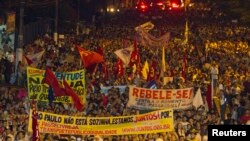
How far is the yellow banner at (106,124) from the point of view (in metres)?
13.4

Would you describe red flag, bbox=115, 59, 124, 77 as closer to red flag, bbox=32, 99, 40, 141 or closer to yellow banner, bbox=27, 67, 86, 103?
yellow banner, bbox=27, 67, 86, 103

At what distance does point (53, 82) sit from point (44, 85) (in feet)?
0.72

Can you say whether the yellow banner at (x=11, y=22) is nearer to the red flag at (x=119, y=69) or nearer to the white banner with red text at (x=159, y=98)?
the red flag at (x=119, y=69)

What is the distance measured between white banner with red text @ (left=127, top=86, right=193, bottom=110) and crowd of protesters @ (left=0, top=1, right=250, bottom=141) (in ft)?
0.61

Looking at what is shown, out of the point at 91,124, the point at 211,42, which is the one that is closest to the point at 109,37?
the point at 211,42

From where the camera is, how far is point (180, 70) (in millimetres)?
23609

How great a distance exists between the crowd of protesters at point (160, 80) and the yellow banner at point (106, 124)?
0.21 m

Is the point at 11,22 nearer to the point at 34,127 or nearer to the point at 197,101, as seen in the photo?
the point at 197,101

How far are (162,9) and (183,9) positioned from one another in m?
2.00

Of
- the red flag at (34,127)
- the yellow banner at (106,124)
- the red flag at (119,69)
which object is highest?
the red flag at (119,69)

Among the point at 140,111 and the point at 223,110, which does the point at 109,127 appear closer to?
the point at 140,111

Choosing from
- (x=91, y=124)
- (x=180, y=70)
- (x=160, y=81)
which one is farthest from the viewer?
(x=180, y=70)

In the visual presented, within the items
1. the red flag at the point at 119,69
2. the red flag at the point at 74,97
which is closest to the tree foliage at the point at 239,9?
the red flag at the point at 119,69

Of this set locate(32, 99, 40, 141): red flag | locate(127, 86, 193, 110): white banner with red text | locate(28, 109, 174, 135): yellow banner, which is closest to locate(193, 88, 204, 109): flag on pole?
locate(127, 86, 193, 110): white banner with red text
